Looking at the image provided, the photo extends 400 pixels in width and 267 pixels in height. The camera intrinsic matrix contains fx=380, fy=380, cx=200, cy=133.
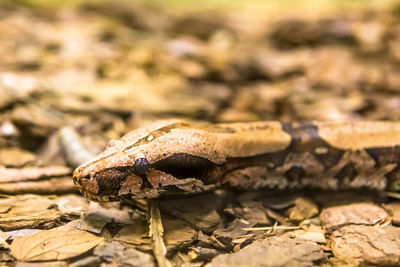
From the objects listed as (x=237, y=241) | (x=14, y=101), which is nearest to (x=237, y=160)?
(x=237, y=241)

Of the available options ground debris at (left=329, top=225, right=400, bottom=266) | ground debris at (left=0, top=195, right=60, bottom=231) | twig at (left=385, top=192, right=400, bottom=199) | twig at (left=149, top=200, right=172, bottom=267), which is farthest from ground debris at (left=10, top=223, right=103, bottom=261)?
twig at (left=385, top=192, right=400, bottom=199)

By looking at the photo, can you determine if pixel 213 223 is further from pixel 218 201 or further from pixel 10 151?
pixel 10 151

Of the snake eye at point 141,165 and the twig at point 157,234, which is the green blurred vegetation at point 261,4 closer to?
the snake eye at point 141,165

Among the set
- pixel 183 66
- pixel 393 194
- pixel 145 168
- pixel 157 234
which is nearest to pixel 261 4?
pixel 183 66

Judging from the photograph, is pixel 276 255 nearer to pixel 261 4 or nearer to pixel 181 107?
pixel 181 107

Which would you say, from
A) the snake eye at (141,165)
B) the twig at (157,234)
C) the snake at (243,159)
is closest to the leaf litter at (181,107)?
the twig at (157,234)

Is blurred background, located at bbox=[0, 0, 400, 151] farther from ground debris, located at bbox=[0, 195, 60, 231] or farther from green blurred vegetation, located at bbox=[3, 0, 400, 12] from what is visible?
ground debris, located at bbox=[0, 195, 60, 231]

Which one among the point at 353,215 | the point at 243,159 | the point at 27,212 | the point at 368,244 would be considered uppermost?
the point at 243,159

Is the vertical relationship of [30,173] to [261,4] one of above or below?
below
